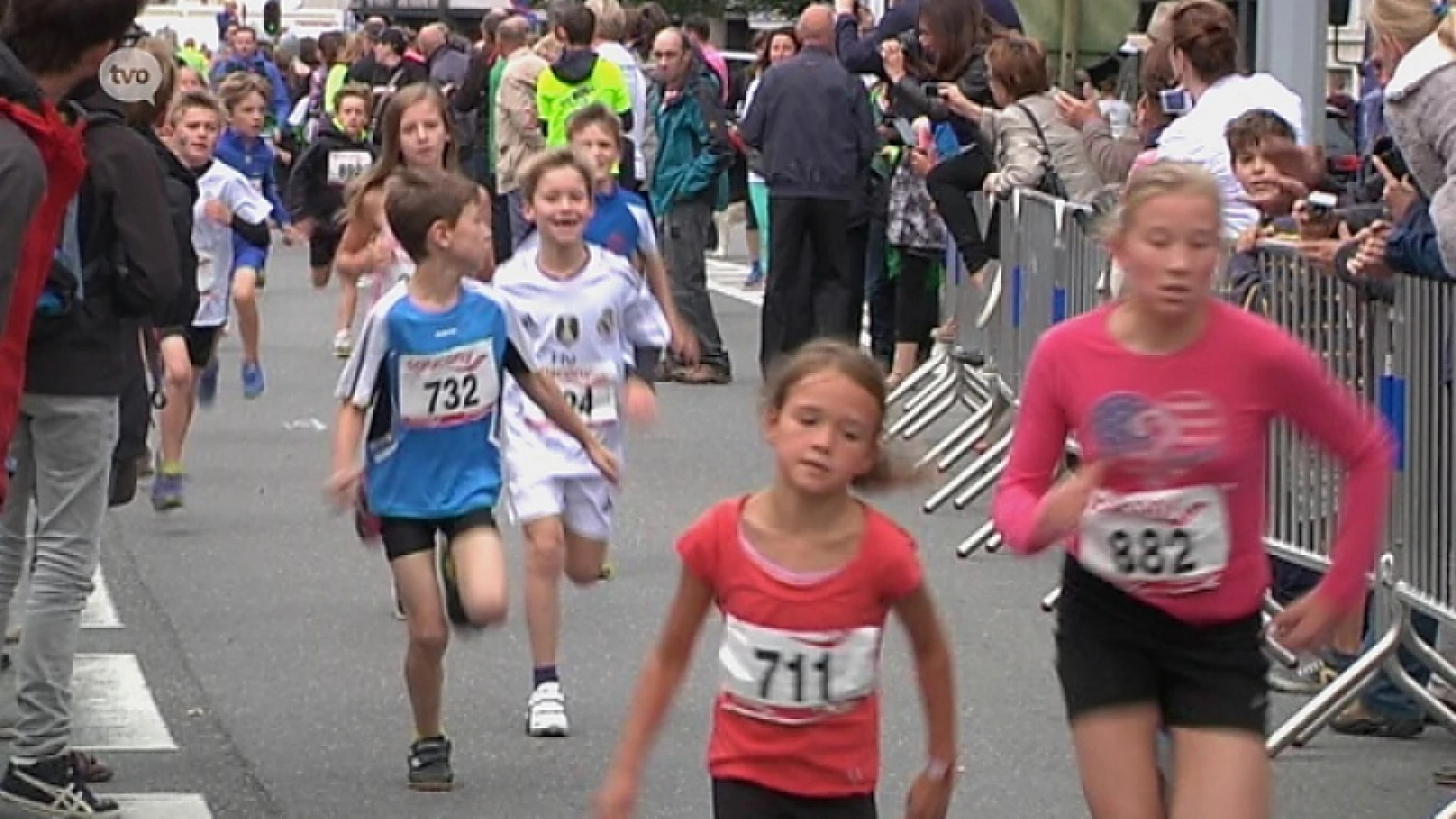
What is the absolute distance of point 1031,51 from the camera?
14133mm

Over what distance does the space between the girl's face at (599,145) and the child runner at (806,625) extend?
506 cm

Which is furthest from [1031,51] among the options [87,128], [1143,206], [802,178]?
[1143,206]

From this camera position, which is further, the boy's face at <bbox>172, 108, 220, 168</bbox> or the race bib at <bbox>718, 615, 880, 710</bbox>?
the boy's face at <bbox>172, 108, 220, 168</bbox>

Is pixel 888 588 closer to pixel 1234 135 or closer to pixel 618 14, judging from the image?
pixel 1234 135

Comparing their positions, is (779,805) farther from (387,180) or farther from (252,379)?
(252,379)

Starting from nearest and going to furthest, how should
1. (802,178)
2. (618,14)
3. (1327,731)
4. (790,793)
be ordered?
(790,793) → (1327,731) → (802,178) → (618,14)

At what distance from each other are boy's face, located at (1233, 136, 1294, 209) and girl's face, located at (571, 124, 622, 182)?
2085 mm

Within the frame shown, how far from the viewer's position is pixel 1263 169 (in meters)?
10.0

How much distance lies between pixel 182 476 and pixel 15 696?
19.5ft

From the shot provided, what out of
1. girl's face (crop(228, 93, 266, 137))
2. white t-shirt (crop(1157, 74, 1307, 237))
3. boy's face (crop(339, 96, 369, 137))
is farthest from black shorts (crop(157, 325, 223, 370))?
boy's face (crop(339, 96, 369, 137))

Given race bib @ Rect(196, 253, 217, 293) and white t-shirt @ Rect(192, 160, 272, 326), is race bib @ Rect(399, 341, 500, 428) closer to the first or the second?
white t-shirt @ Rect(192, 160, 272, 326)

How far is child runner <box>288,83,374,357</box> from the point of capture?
54.8ft

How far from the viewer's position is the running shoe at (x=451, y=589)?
831 centimetres

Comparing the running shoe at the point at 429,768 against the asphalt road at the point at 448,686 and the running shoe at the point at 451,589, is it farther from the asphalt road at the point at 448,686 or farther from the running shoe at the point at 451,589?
the running shoe at the point at 451,589
